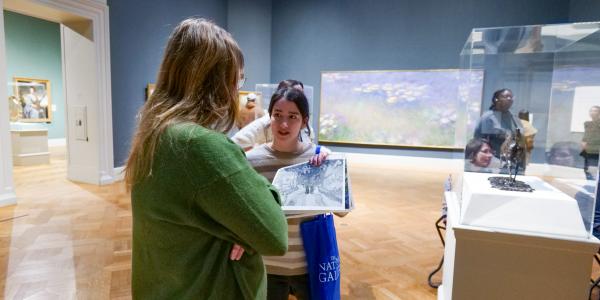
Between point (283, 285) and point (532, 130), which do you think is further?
point (532, 130)

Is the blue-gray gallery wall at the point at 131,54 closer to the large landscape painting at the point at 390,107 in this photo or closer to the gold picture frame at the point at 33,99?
the large landscape painting at the point at 390,107

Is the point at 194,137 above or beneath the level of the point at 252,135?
above

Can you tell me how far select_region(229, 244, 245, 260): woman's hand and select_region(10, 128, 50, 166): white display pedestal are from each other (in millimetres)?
9366

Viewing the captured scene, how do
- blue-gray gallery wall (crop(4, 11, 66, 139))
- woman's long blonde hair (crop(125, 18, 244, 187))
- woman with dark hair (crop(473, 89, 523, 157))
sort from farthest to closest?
blue-gray gallery wall (crop(4, 11, 66, 139)), woman with dark hair (crop(473, 89, 523, 157)), woman's long blonde hair (crop(125, 18, 244, 187))

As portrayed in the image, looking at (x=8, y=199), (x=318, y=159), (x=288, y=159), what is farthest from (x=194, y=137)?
(x=8, y=199)

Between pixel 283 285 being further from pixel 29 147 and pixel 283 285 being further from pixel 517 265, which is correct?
pixel 29 147

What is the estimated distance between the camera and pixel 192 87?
3.02 feet

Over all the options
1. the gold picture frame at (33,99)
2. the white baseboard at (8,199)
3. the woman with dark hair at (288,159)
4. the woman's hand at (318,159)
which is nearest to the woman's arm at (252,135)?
the woman with dark hair at (288,159)

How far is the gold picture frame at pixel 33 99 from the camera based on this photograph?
11.0 m

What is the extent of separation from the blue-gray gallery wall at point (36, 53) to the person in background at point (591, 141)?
1267cm

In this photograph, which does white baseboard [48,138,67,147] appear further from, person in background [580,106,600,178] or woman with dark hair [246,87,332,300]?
person in background [580,106,600,178]

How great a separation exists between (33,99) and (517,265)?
13.4 metres

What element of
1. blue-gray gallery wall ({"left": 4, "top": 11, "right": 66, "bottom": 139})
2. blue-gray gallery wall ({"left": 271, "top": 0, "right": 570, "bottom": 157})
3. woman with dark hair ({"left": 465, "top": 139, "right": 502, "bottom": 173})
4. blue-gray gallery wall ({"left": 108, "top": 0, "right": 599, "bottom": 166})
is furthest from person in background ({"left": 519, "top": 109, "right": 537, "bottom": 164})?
blue-gray gallery wall ({"left": 4, "top": 11, "right": 66, "bottom": 139})

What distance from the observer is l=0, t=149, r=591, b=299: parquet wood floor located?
9.44 feet
